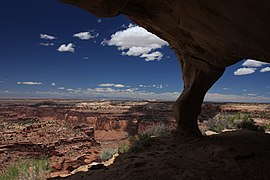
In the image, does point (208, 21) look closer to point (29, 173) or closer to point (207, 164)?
point (207, 164)

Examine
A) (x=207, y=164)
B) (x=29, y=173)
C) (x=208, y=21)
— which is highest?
(x=208, y=21)

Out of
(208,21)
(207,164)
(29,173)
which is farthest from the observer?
(29,173)

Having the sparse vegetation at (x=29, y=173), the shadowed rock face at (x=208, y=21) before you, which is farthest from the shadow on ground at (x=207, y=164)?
the sparse vegetation at (x=29, y=173)

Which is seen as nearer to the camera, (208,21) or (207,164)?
(208,21)

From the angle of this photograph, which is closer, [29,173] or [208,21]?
[208,21]

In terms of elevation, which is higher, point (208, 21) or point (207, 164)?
point (208, 21)

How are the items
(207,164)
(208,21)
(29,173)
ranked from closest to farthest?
(208,21), (207,164), (29,173)

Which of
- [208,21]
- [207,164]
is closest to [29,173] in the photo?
[207,164]

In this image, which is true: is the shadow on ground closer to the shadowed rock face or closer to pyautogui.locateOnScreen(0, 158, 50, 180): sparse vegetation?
the shadowed rock face

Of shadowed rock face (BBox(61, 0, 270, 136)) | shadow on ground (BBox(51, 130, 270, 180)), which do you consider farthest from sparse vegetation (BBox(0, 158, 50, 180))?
shadowed rock face (BBox(61, 0, 270, 136))

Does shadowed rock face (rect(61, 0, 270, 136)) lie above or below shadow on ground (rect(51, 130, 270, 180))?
above

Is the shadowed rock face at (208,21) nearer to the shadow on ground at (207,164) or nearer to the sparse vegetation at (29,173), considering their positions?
the shadow on ground at (207,164)

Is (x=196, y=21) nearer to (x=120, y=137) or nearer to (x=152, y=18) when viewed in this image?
(x=152, y=18)

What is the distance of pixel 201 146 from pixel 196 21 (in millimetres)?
4377
